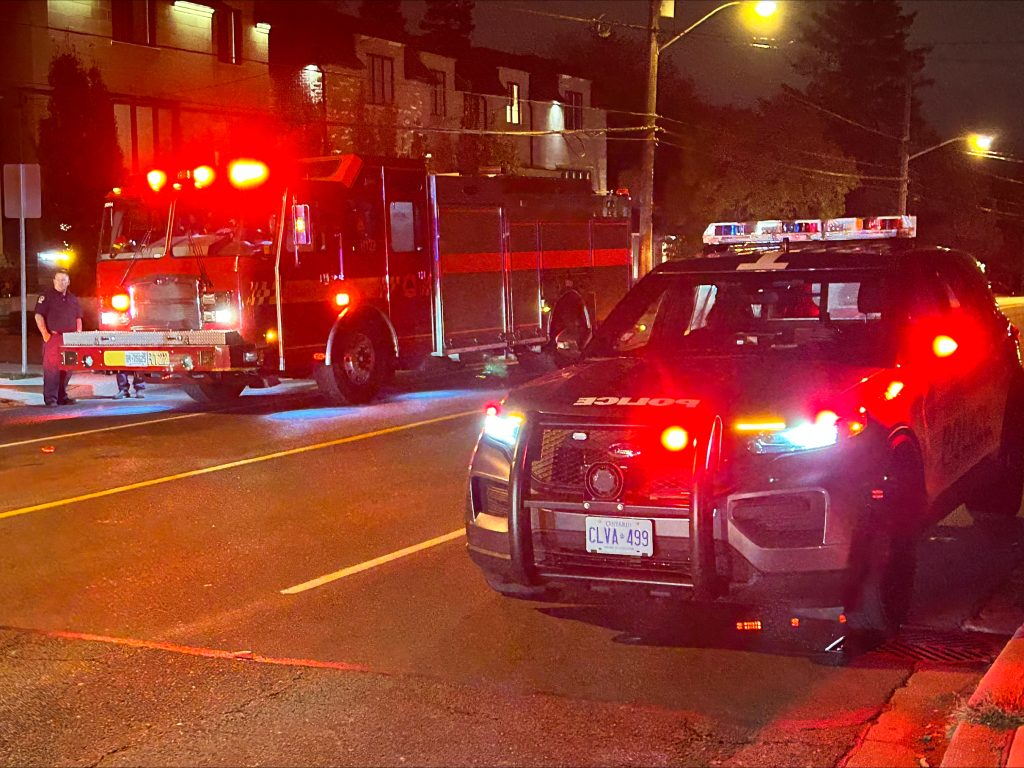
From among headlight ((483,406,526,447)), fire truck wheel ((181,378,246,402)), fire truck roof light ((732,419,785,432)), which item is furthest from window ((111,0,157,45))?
fire truck roof light ((732,419,785,432))

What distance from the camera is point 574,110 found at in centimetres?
4906

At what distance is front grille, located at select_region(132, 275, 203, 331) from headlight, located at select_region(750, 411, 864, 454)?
32.5 feet

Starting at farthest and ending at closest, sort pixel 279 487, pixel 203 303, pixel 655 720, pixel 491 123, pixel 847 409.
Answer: pixel 491 123 → pixel 203 303 → pixel 279 487 → pixel 847 409 → pixel 655 720

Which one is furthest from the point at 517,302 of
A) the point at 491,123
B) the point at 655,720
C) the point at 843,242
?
the point at 491,123

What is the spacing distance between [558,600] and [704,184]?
4130 centimetres

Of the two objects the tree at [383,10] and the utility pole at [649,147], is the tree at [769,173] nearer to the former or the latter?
Answer: the utility pole at [649,147]

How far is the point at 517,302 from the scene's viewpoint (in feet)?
58.0

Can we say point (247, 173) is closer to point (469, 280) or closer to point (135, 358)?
point (135, 358)

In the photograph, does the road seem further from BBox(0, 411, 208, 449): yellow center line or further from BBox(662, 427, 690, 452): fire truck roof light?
BBox(0, 411, 208, 449): yellow center line

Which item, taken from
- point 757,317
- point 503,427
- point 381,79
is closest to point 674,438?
point 503,427

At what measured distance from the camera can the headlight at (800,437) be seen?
5.25 meters

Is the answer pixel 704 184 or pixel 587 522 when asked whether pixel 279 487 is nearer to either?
pixel 587 522

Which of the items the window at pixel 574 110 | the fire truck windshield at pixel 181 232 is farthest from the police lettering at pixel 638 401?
the window at pixel 574 110

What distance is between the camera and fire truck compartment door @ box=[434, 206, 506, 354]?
16.3 m
